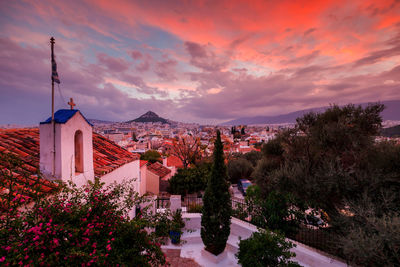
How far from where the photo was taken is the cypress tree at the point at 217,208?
6.53m

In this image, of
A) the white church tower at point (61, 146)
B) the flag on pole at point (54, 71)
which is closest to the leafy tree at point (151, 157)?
the white church tower at point (61, 146)

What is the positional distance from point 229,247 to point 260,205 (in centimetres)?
220

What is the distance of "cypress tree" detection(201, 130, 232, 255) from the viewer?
6531 millimetres

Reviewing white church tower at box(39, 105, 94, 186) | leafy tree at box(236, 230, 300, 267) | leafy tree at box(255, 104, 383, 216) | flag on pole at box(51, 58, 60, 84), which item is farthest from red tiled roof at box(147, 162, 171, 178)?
flag on pole at box(51, 58, 60, 84)

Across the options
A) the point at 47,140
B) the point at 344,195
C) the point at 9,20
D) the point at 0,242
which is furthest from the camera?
the point at 344,195

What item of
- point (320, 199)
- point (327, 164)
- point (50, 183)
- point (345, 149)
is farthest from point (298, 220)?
point (50, 183)

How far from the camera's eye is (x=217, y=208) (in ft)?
21.6

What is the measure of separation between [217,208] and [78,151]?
4.92 meters

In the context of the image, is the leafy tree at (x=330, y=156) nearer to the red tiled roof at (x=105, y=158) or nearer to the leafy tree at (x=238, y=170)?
the red tiled roof at (x=105, y=158)

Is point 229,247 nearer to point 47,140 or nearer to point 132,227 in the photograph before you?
point 132,227

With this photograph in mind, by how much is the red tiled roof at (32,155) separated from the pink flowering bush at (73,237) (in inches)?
20.6

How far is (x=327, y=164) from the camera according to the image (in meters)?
7.57

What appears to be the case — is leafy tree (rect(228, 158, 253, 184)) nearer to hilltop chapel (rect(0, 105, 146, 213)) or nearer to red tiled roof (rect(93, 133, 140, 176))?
red tiled roof (rect(93, 133, 140, 176))

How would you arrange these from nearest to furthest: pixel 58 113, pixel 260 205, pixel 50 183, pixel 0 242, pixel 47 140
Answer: pixel 0 242 < pixel 50 183 < pixel 47 140 < pixel 58 113 < pixel 260 205
